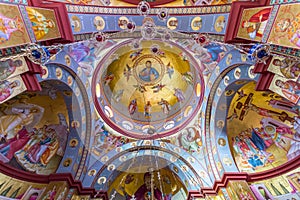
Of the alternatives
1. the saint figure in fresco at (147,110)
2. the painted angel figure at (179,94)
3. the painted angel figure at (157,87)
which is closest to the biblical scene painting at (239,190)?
the painted angel figure at (179,94)

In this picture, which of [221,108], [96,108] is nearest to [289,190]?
[221,108]

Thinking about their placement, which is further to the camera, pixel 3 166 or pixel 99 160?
pixel 99 160

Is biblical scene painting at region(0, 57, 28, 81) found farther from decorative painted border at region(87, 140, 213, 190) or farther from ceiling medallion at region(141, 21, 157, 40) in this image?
decorative painted border at region(87, 140, 213, 190)

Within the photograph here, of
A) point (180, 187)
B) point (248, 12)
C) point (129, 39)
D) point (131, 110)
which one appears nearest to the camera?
point (248, 12)

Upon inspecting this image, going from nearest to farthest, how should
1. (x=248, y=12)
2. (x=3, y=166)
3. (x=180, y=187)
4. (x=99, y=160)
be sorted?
(x=248, y=12) < (x=3, y=166) < (x=99, y=160) < (x=180, y=187)

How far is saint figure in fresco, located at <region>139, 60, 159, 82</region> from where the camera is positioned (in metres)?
12.9

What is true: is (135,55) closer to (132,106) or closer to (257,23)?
(132,106)

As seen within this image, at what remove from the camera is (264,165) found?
9.91 m

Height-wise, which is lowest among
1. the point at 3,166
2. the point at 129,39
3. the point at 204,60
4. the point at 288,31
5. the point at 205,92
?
the point at 3,166

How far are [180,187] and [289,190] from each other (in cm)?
482

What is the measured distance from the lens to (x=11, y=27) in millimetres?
6188

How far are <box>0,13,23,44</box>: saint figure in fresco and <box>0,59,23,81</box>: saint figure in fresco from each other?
2.34 ft

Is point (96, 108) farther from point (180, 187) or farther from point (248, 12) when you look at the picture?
point (248, 12)

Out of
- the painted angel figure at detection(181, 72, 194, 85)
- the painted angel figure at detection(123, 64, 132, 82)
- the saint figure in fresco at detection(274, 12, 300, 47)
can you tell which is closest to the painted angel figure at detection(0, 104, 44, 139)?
the painted angel figure at detection(123, 64, 132, 82)
